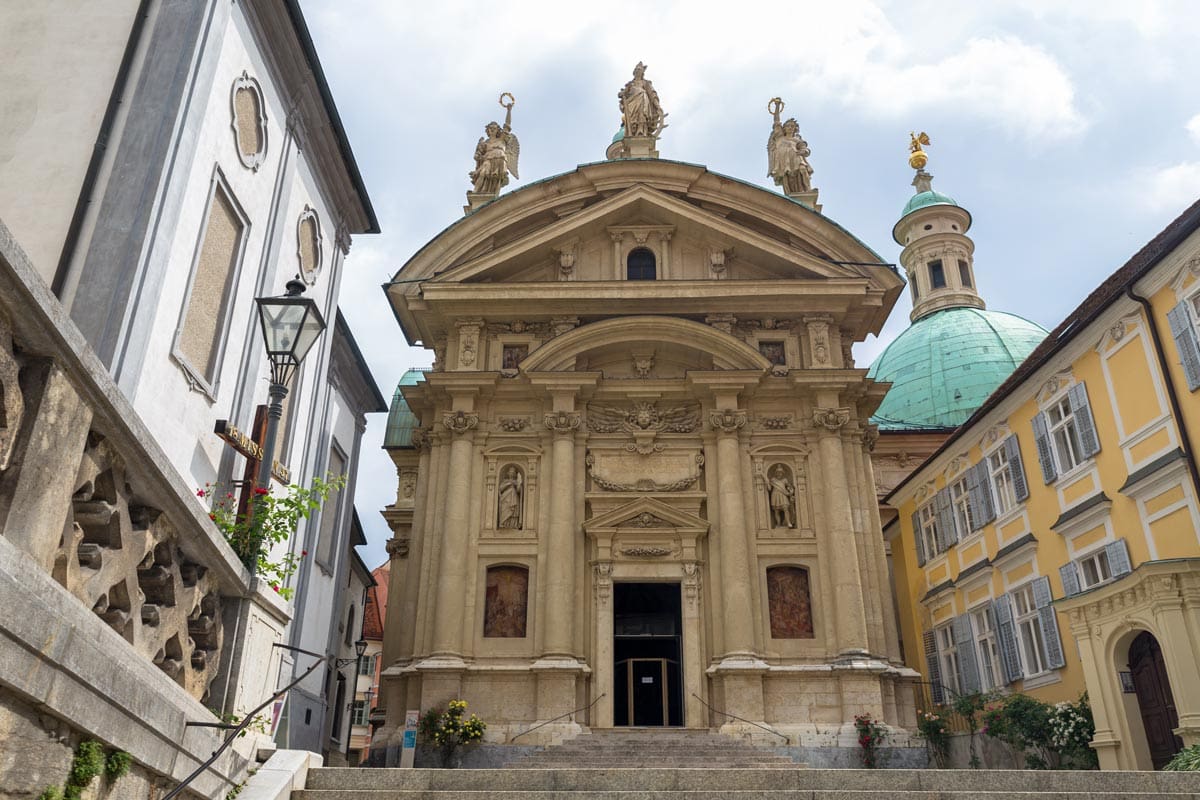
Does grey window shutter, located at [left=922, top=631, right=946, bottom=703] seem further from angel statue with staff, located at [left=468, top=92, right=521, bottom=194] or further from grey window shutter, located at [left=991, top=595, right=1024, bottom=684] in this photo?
angel statue with staff, located at [left=468, top=92, right=521, bottom=194]

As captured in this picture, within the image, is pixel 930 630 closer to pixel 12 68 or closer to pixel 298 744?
pixel 298 744

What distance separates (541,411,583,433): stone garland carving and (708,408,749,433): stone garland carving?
11.2 ft

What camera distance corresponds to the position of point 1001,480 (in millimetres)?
23344

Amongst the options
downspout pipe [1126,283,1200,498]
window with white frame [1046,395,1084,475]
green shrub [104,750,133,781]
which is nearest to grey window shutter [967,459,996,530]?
window with white frame [1046,395,1084,475]

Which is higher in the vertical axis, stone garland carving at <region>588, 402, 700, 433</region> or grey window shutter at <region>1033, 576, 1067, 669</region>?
stone garland carving at <region>588, 402, 700, 433</region>

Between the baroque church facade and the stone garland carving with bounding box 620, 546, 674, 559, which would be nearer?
the baroque church facade

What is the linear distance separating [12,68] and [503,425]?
14.3 metres

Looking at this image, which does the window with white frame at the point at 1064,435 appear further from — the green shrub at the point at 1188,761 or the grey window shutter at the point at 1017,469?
the green shrub at the point at 1188,761

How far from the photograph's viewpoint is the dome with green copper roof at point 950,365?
4234 centimetres

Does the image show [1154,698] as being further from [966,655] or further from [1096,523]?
[966,655]

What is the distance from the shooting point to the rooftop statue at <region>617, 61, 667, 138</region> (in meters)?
29.3

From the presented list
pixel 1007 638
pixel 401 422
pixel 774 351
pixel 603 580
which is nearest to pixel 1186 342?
pixel 1007 638

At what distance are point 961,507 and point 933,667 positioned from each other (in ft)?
18.2

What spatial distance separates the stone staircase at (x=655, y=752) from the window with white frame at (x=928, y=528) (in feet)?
37.5
